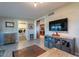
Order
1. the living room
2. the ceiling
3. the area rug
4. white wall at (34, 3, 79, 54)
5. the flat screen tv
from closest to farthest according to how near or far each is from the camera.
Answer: the area rug → the living room → white wall at (34, 3, 79, 54) → the ceiling → the flat screen tv

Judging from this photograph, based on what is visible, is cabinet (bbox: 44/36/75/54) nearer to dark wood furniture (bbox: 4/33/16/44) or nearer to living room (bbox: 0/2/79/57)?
living room (bbox: 0/2/79/57)

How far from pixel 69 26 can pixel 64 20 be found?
341 millimetres

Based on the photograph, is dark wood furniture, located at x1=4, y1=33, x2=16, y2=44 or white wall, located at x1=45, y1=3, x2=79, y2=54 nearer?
white wall, located at x1=45, y1=3, x2=79, y2=54

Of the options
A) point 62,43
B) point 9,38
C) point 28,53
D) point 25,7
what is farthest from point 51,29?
point 9,38

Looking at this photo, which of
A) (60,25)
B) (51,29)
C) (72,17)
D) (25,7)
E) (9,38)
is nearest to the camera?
(72,17)

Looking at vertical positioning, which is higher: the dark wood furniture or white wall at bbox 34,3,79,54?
white wall at bbox 34,3,79,54

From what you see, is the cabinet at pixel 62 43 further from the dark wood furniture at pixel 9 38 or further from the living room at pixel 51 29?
the dark wood furniture at pixel 9 38

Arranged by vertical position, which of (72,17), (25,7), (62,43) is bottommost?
(62,43)

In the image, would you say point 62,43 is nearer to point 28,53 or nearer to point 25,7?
point 28,53

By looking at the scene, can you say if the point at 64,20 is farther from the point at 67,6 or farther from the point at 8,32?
the point at 8,32

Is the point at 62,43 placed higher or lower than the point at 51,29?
lower

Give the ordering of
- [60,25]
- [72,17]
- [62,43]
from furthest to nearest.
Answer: [60,25]
[62,43]
[72,17]

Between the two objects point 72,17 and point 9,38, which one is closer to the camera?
point 72,17

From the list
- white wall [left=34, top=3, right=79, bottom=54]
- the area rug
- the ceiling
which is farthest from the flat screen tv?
the area rug
